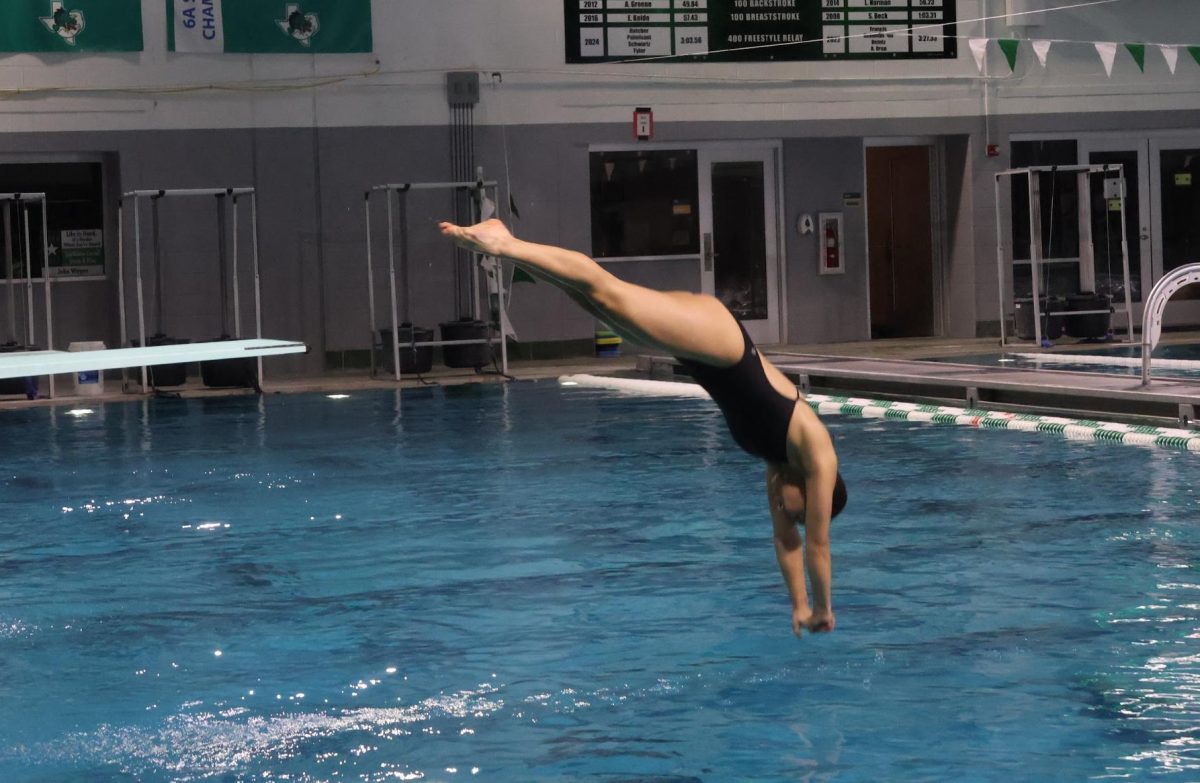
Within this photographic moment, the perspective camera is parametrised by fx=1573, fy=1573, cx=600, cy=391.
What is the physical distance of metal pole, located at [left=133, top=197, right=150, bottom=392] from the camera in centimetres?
1433

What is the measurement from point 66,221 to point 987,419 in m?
9.54

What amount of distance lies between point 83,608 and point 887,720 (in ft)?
11.5

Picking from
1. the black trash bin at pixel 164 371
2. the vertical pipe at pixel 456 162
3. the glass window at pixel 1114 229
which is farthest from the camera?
the glass window at pixel 1114 229

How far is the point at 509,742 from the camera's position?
4.68 meters

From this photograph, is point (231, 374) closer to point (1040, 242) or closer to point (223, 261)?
point (223, 261)

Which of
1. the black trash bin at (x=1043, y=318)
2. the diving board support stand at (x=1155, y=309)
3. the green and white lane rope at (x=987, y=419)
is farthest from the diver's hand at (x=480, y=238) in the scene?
the black trash bin at (x=1043, y=318)

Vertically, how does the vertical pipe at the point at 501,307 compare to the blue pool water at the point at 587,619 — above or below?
above

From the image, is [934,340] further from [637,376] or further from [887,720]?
[887,720]

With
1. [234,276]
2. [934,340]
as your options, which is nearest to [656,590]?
[234,276]

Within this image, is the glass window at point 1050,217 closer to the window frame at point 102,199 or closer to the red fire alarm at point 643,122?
the red fire alarm at point 643,122

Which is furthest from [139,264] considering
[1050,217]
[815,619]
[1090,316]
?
[815,619]

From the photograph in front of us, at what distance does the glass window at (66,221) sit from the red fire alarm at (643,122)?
220 inches

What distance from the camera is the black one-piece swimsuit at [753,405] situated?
14.4 ft

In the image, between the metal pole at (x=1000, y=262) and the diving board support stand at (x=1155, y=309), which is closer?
the diving board support stand at (x=1155, y=309)
